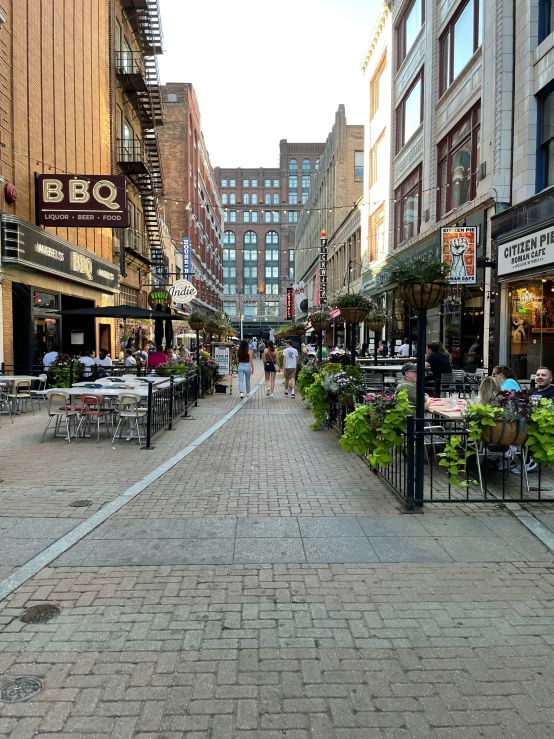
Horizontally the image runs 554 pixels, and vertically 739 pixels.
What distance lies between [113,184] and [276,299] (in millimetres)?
83293

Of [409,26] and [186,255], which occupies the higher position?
[409,26]

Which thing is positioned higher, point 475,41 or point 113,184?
point 475,41

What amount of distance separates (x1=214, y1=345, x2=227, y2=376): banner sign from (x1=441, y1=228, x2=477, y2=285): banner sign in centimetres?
884

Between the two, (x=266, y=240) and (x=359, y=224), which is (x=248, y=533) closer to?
(x=359, y=224)

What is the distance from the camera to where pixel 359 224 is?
106ft

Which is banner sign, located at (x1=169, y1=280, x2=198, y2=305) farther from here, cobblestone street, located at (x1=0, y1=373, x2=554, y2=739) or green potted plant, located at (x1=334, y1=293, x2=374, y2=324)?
cobblestone street, located at (x1=0, y1=373, x2=554, y2=739)

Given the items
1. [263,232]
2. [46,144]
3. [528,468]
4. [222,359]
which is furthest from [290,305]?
[528,468]

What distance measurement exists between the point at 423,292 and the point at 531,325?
28.3 feet

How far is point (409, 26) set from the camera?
76.8 ft

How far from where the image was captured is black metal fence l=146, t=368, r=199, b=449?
8984 mm

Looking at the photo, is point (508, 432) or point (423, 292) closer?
point (508, 432)

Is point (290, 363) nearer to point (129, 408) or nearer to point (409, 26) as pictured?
point (129, 408)

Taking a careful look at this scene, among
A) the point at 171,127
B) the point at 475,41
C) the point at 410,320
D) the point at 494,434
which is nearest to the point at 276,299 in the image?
the point at 171,127

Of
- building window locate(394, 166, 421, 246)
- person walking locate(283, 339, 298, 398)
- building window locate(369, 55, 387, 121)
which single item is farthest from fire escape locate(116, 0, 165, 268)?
person walking locate(283, 339, 298, 398)
